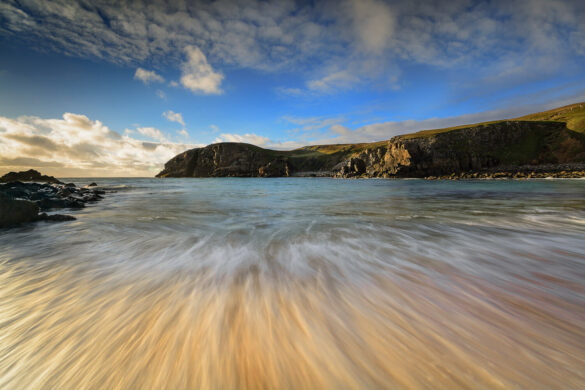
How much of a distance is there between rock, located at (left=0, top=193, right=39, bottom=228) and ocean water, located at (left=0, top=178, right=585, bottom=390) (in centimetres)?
261

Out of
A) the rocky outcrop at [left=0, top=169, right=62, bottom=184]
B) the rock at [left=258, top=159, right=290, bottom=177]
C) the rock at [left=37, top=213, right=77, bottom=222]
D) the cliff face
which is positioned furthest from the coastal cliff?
the rocky outcrop at [left=0, top=169, right=62, bottom=184]

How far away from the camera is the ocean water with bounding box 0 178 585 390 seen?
135 cm

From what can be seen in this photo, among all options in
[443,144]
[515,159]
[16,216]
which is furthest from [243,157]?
[16,216]

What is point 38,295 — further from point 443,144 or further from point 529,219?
point 443,144

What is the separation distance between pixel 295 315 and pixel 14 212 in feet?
27.7

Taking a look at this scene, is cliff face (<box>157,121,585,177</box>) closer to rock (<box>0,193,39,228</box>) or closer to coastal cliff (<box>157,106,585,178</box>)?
coastal cliff (<box>157,106,585,178</box>)

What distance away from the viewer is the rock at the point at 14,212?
5570 mm

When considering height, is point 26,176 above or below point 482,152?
above

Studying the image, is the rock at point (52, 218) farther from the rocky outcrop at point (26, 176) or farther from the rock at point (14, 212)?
the rocky outcrop at point (26, 176)

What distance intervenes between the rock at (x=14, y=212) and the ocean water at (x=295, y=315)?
2.61 metres

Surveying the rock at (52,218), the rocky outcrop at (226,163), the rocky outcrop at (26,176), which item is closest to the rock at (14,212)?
the rock at (52,218)

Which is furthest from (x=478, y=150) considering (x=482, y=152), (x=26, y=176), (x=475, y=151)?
(x=26, y=176)

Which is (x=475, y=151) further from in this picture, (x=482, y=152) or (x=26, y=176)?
(x=26, y=176)

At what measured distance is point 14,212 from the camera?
5738 millimetres
